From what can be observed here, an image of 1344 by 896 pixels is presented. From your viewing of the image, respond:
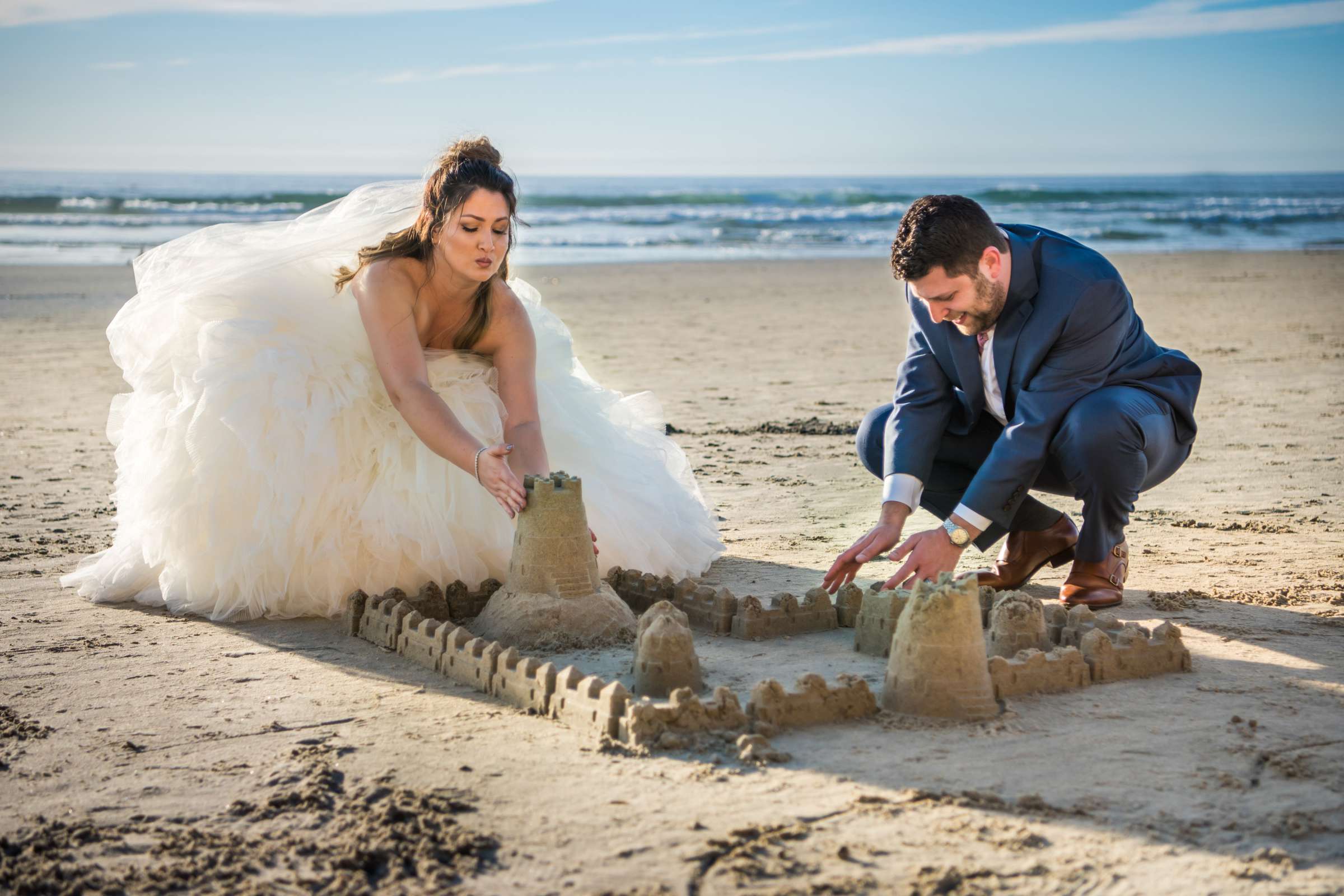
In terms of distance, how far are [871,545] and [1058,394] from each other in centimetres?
108

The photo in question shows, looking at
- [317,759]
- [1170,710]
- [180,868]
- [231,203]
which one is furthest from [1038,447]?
[231,203]

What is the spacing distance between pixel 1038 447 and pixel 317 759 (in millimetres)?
3027

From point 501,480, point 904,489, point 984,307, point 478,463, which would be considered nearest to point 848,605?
point 904,489

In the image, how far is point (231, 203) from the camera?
143ft

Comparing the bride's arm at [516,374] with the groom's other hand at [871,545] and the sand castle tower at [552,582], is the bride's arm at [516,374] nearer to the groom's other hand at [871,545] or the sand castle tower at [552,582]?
the sand castle tower at [552,582]

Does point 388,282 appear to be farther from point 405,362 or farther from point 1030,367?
point 1030,367

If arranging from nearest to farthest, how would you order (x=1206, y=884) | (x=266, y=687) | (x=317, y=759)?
(x=1206, y=884) → (x=317, y=759) → (x=266, y=687)

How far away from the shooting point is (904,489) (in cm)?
517

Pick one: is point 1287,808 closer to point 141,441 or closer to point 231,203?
point 141,441

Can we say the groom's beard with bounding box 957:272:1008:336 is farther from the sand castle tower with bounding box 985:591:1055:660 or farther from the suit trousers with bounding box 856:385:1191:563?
the sand castle tower with bounding box 985:591:1055:660

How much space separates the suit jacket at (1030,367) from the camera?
16.4ft

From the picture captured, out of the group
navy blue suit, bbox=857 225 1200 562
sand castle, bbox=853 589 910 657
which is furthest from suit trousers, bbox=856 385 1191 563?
sand castle, bbox=853 589 910 657

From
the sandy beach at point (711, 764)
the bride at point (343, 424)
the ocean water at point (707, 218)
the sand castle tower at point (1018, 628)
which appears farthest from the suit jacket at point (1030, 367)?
the ocean water at point (707, 218)

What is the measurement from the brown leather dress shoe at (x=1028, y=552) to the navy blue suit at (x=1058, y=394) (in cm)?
26
